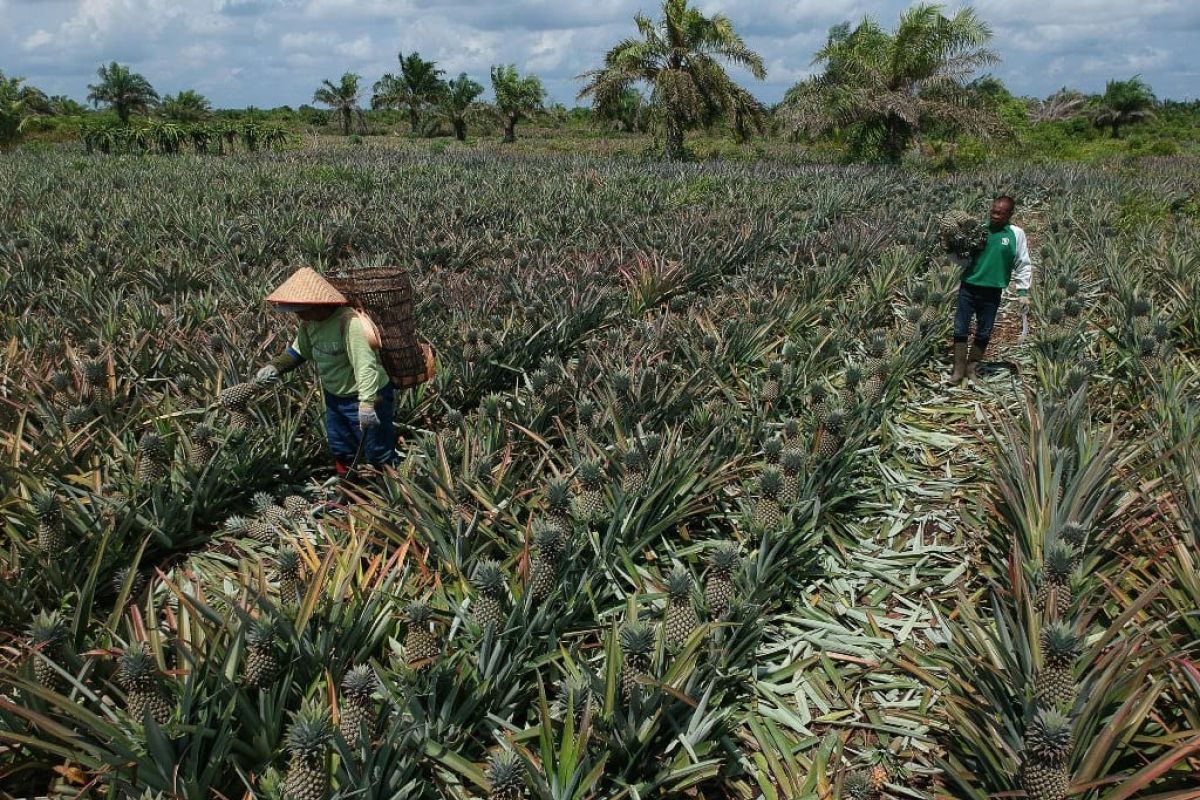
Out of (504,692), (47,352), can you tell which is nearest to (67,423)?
(47,352)

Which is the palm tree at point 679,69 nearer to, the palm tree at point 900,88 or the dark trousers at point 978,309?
the palm tree at point 900,88

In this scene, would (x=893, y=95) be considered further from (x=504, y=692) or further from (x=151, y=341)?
(x=504, y=692)

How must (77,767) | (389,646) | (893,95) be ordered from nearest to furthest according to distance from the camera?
(77,767) < (389,646) < (893,95)

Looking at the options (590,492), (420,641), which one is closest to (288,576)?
(420,641)

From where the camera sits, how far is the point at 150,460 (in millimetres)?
3201

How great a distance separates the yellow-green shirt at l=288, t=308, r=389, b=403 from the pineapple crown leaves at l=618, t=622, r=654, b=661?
6.06ft

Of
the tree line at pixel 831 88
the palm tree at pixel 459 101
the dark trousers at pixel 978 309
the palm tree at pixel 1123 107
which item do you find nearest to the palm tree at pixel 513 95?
the palm tree at pixel 459 101

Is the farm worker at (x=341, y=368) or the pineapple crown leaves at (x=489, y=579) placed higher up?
the farm worker at (x=341, y=368)

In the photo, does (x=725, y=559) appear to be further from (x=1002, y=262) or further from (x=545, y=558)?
(x=1002, y=262)

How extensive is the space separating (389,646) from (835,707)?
1.59 meters

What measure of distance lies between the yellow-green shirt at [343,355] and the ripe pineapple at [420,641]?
1.46m

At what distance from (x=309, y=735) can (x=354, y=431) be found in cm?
226

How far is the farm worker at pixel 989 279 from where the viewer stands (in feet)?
17.1

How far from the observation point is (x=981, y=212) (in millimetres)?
11398
